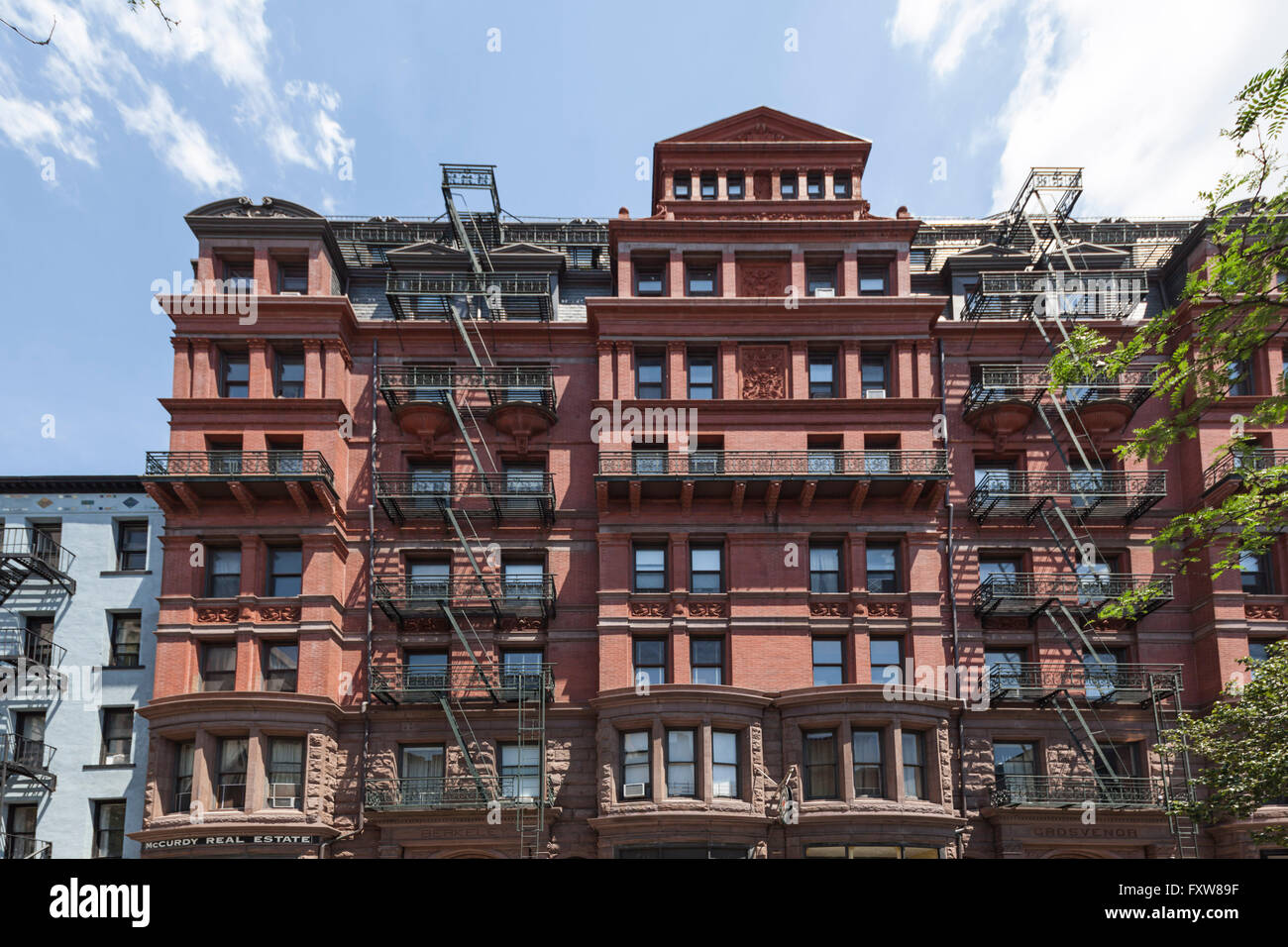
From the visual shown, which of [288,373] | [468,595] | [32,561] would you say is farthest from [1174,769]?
[32,561]

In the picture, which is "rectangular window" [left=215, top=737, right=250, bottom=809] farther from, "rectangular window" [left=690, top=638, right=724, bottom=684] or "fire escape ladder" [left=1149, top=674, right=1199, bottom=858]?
"fire escape ladder" [left=1149, top=674, right=1199, bottom=858]

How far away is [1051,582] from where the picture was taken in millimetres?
36906

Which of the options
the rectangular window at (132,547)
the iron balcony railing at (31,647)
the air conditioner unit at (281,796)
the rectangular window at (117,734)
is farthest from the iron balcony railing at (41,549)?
the air conditioner unit at (281,796)

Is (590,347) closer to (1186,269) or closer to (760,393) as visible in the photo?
(760,393)

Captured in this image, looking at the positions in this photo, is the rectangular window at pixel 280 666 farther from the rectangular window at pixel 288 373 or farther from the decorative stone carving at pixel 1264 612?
the decorative stone carving at pixel 1264 612

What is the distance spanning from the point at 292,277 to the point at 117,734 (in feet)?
54.5

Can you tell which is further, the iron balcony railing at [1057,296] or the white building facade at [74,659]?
the iron balcony railing at [1057,296]

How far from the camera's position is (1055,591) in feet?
120

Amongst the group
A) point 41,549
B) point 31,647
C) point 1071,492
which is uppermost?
point 1071,492

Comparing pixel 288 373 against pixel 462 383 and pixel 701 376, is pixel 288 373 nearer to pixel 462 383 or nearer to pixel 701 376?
pixel 462 383

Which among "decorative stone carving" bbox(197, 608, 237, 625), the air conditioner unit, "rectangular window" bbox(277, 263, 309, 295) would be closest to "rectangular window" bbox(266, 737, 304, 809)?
the air conditioner unit

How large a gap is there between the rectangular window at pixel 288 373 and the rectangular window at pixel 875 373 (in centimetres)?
1929

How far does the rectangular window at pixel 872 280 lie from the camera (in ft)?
131

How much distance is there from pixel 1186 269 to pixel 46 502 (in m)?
41.1
